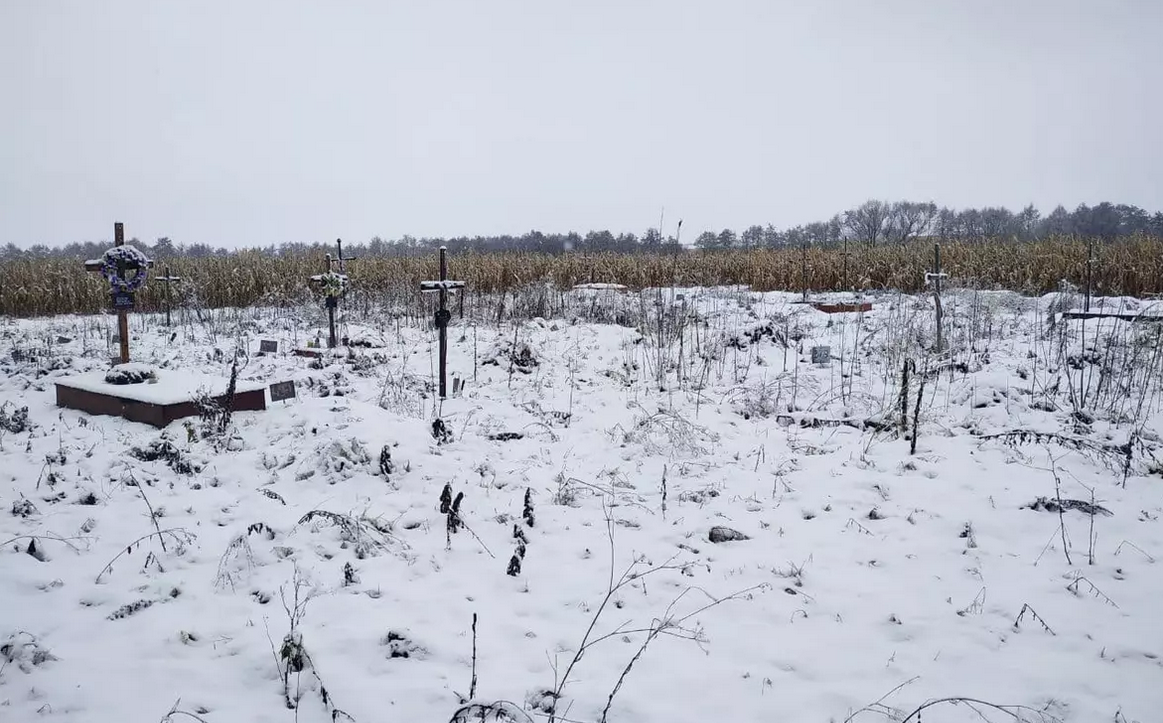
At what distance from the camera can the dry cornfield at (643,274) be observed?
45.1ft

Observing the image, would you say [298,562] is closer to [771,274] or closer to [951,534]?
[951,534]

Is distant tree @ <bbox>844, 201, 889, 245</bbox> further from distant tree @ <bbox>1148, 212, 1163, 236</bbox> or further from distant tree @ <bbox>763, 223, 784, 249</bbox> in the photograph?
distant tree @ <bbox>1148, 212, 1163, 236</bbox>

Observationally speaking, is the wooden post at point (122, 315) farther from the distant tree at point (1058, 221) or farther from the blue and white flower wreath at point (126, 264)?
the distant tree at point (1058, 221)

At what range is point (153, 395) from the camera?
593cm

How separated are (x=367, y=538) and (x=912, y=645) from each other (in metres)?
2.94

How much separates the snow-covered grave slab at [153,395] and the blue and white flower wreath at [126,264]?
3.44 feet

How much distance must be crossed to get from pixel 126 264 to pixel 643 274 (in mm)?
12281

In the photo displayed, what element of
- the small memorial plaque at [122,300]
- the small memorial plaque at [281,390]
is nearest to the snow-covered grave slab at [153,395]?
the small memorial plaque at [281,390]

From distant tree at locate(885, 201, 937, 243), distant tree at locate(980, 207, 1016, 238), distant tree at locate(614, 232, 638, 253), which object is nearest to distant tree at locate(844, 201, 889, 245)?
distant tree at locate(885, 201, 937, 243)

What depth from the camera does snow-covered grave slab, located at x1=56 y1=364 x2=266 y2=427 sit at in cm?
590

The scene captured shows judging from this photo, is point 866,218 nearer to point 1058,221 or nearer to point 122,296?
point 1058,221

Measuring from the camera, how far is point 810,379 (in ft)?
25.0

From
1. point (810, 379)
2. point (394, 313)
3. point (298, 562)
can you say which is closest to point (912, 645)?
point (298, 562)

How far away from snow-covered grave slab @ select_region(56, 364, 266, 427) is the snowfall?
0.17m
